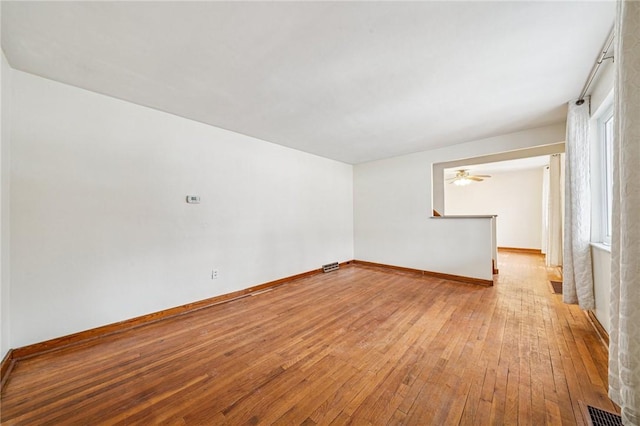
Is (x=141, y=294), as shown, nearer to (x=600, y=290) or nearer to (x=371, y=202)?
(x=371, y=202)

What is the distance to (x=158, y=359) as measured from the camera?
1.89m

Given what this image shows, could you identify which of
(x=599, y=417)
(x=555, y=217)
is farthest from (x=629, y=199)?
(x=555, y=217)

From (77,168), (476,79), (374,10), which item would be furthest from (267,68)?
(77,168)

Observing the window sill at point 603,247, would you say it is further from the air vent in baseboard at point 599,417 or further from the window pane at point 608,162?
the air vent in baseboard at point 599,417

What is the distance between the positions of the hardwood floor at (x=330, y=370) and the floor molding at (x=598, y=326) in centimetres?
5

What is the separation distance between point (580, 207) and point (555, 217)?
3.47 meters

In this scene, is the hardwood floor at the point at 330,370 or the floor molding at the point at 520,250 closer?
the hardwood floor at the point at 330,370

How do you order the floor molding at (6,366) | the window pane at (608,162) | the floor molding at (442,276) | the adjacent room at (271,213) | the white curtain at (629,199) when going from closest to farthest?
1. the white curtain at (629,199)
2. the adjacent room at (271,213)
3. the floor molding at (6,366)
4. the window pane at (608,162)
5. the floor molding at (442,276)

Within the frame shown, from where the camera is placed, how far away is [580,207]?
236 cm

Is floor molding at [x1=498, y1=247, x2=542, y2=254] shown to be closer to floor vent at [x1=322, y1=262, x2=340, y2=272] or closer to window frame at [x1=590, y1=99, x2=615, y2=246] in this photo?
window frame at [x1=590, y1=99, x2=615, y2=246]

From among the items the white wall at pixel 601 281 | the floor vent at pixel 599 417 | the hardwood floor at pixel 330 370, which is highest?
the white wall at pixel 601 281

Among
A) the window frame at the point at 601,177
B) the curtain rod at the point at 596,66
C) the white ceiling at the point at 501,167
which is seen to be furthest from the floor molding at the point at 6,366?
the white ceiling at the point at 501,167

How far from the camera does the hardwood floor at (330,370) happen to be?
1.36m

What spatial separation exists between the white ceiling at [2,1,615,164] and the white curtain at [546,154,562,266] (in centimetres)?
293
